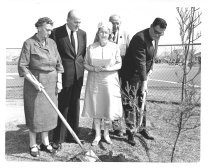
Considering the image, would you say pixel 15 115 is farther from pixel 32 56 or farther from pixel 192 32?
pixel 192 32

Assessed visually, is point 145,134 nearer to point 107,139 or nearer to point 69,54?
point 107,139

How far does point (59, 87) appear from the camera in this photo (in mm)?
4059

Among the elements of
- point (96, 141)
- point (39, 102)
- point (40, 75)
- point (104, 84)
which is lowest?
point (96, 141)

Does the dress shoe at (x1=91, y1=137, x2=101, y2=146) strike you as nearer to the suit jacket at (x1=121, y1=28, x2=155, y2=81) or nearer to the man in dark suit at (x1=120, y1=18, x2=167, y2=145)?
the man in dark suit at (x1=120, y1=18, x2=167, y2=145)

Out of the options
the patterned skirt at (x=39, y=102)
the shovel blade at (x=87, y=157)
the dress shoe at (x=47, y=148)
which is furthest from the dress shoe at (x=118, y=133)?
the patterned skirt at (x=39, y=102)

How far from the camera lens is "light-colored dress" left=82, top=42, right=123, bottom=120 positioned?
13.8 ft

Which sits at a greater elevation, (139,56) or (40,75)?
(139,56)

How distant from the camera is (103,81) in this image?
14.2 ft

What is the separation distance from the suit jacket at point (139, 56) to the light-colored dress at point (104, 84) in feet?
0.86

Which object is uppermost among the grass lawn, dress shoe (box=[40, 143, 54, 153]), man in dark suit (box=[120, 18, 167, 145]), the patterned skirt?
man in dark suit (box=[120, 18, 167, 145])

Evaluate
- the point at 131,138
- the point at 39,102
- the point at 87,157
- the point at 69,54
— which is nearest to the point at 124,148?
the point at 131,138

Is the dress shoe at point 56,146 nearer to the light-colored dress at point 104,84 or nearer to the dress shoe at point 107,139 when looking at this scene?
the light-colored dress at point 104,84

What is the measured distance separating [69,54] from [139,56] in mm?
1034

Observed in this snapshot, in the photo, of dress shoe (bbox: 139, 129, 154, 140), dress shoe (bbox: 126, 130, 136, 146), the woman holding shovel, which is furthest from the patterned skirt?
dress shoe (bbox: 139, 129, 154, 140)
